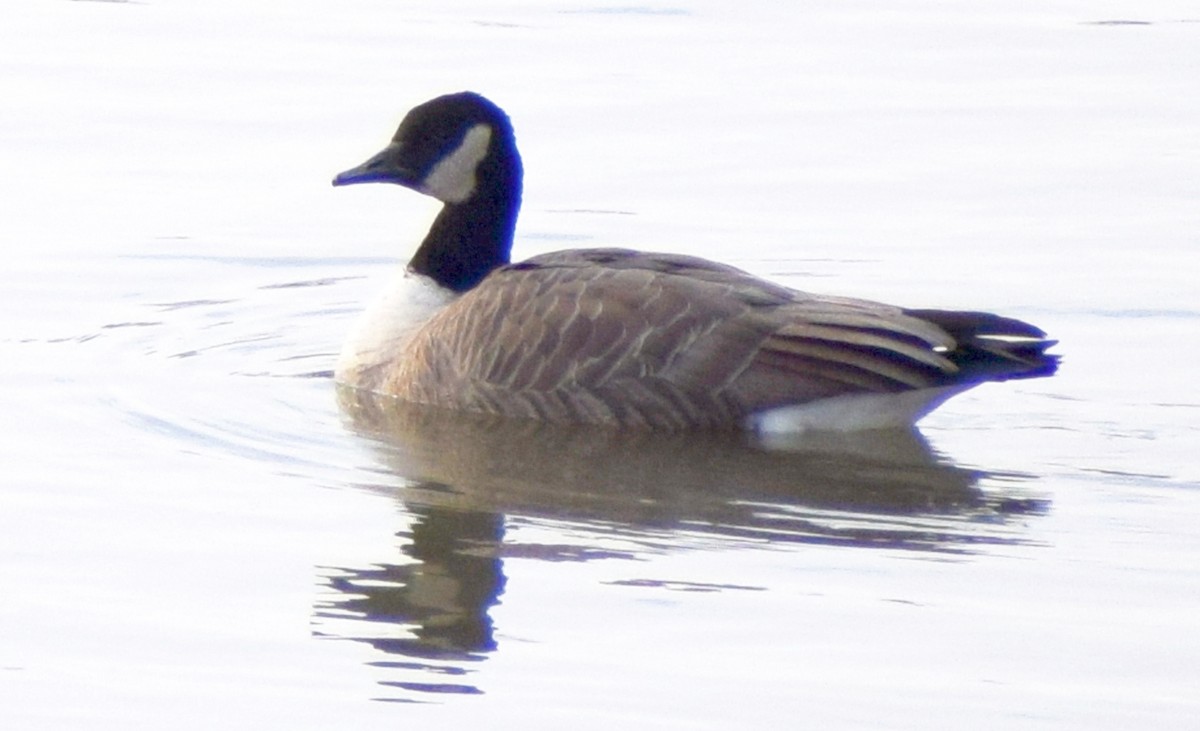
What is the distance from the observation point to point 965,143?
14398mm

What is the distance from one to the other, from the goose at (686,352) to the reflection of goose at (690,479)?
0.37 ft

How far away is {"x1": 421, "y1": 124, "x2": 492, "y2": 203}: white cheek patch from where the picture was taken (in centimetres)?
1084

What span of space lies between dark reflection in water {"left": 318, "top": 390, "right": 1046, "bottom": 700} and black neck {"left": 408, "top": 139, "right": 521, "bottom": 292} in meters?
0.78

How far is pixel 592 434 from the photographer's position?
984 cm

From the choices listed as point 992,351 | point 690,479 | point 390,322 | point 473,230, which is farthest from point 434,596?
point 473,230

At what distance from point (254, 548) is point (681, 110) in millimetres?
7565

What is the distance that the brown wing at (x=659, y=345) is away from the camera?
31.2 ft

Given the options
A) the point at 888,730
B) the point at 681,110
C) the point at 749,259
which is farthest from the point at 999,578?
the point at 681,110

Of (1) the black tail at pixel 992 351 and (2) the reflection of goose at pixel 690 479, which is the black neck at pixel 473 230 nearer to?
(2) the reflection of goose at pixel 690 479

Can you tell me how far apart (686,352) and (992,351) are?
1.20 meters

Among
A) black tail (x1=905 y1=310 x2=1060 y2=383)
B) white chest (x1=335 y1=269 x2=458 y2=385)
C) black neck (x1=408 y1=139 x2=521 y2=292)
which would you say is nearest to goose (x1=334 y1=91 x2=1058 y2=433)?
black tail (x1=905 y1=310 x2=1060 y2=383)

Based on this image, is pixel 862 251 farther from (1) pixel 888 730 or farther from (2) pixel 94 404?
(1) pixel 888 730

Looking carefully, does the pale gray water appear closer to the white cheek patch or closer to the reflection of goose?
the reflection of goose

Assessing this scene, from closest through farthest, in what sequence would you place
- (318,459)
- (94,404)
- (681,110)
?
1. (318,459)
2. (94,404)
3. (681,110)
